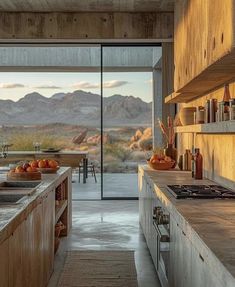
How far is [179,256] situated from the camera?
8.27 ft

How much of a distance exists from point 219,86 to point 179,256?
6.23 ft

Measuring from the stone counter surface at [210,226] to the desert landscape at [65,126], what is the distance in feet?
18.4

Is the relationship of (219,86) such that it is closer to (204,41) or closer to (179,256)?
(204,41)

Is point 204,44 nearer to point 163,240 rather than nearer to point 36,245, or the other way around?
point 163,240

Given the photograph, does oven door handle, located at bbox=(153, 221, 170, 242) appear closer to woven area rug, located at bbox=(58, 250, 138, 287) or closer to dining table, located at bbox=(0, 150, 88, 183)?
woven area rug, located at bbox=(58, 250, 138, 287)

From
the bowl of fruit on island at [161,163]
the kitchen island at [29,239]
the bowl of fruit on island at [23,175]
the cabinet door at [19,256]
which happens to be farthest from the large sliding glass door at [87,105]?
the cabinet door at [19,256]

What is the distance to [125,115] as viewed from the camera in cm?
918

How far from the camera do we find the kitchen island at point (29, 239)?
2.22m

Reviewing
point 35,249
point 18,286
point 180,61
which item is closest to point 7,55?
point 180,61

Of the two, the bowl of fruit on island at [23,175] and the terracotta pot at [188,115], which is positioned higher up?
the terracotta pot at [188,115]

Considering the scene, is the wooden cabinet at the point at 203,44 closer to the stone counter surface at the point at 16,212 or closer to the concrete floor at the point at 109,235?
the stone counter surface at the point at 16,212

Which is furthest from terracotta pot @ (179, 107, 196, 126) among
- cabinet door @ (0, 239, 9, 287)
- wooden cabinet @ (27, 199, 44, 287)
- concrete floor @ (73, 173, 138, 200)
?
concrete floor @ (73, 173, 138, 200)

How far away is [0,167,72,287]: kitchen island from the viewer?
7.28 ft

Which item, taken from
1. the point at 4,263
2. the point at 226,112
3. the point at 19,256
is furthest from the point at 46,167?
the point at 4,263
